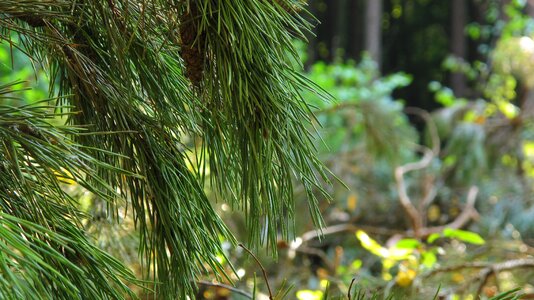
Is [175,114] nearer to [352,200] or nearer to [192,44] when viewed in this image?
[192,44]

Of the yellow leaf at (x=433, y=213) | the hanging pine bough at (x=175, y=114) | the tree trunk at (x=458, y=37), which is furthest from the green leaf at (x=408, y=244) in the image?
the tree trunk at (x=458, y=37)

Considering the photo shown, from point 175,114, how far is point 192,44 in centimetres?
12

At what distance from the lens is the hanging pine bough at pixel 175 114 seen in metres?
0.62

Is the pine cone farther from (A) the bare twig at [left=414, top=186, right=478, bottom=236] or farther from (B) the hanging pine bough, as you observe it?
(A) the bare twig at [left=414, top=186, right=478, bottom=236]

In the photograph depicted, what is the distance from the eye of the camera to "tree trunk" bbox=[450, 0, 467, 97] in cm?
805

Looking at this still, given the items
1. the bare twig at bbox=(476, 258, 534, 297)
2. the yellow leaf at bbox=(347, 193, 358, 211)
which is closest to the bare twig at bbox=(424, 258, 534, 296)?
the bare twig at bbox=(476, 258, 534, 297)

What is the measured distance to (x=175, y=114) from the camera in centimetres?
75

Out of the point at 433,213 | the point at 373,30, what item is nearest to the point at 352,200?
the point at 433,213

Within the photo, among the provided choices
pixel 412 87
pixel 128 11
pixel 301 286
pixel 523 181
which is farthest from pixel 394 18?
pixel 128 11

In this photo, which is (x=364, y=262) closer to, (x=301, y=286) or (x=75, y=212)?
(x=301, y=286)

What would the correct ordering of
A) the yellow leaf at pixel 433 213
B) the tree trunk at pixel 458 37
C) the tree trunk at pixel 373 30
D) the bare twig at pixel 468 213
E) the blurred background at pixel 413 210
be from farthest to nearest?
1. the tree trunk at pixel 458 37
2. the tree trunk at pixel 373 30
3. the yellow leaf at pixel 433 213
4. the bare twig at pixel 468 213
5. the blurred background at pixel 413 210

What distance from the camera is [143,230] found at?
76 centimetres

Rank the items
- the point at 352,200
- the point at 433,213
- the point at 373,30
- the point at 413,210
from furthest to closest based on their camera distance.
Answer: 1. the point at 373,30
2. the point at 433,213
3. the point at 352,200
4. the point at 413,210

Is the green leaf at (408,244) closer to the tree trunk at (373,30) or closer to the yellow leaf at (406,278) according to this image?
the yellow leaf at (406,278)
